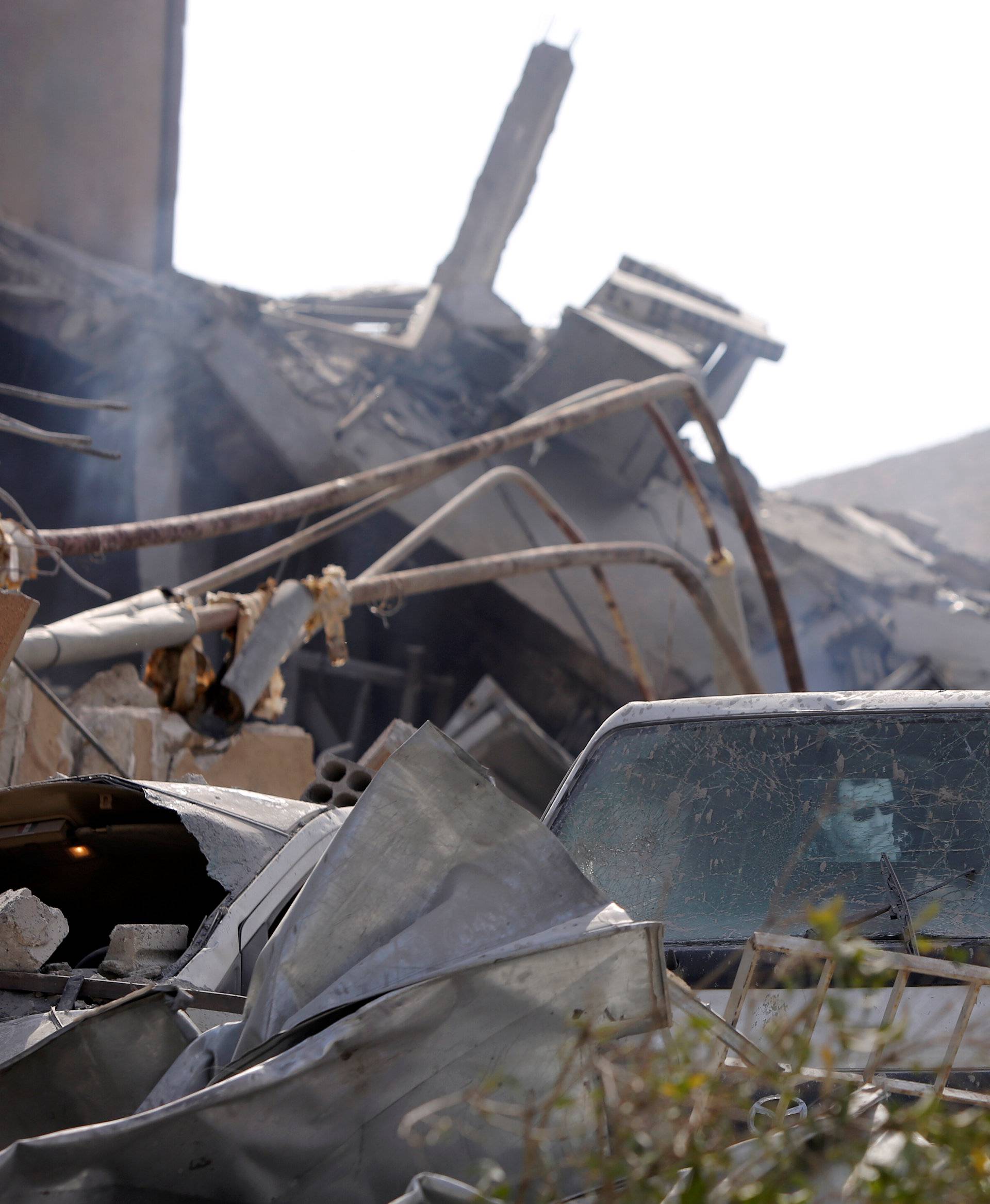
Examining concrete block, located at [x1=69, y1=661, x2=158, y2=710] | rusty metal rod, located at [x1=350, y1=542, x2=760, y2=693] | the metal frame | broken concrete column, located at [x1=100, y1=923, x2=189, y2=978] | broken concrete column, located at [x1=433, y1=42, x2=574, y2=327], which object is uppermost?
broken concrete column, located at [x1=433, y1=42, x2=574, y2=327]

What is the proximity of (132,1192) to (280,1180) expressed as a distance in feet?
0.72

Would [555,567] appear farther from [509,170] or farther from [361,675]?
[509,170]

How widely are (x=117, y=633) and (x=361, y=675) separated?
693 cm

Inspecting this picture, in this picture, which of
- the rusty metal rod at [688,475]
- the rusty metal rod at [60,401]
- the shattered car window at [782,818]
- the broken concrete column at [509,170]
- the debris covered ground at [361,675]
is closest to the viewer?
the debris covered ground at [361,675]

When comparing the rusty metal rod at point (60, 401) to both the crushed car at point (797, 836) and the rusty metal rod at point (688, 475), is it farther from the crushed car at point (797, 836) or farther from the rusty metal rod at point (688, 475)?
the rusty metal rod at point (688, 475)

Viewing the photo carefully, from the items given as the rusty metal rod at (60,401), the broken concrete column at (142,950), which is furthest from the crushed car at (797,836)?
the rusty metal rod at (60,401)

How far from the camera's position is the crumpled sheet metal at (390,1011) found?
5.46 ft

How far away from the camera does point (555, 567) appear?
8.34 metres

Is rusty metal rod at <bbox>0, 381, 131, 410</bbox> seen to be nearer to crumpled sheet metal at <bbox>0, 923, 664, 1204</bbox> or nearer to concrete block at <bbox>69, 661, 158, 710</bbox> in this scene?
concrete block at <bbox>69, 661, 158, 710</bbox>

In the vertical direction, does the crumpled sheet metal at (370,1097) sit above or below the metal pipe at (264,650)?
above

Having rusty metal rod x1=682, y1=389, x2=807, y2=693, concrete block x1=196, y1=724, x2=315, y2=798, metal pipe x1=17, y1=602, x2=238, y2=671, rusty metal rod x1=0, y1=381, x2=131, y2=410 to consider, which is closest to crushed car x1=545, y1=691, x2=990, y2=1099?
rusty metal rod x1=0, y1=381, x2=131, y2=410

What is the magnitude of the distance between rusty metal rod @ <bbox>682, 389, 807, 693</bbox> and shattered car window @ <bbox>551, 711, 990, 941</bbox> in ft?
22.6

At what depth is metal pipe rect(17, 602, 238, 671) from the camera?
4.96 m

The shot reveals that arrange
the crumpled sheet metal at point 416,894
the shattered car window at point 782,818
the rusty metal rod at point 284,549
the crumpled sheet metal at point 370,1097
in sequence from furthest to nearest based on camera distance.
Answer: the rusty metal rod at point 284,549
the shattered car window at point 782,818
the crumpled sheet metal at point 416,894
the crumpled sheet metal at point 370,1097
